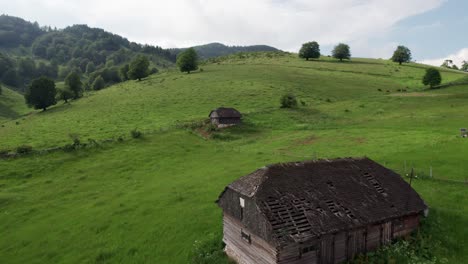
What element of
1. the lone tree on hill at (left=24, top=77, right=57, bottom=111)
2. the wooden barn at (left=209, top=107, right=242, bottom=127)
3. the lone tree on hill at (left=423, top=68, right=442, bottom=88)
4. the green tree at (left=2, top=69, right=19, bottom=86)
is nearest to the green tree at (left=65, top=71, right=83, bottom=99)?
the lone tree on hill at (left=24, top=77, right=57, bottom=111)

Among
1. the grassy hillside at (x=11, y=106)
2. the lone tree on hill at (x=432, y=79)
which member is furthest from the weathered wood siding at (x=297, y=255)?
the grassy hillside at (x=11, y=106)

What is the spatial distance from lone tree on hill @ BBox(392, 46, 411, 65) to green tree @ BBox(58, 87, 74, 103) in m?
131

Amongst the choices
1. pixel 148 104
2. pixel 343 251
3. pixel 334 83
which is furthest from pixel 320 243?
pixel 334 83

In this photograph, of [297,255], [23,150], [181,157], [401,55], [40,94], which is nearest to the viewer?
[297,255]

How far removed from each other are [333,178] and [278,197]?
17.5 feet

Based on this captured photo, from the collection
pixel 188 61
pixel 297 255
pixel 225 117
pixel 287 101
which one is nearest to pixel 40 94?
pixel 188 61

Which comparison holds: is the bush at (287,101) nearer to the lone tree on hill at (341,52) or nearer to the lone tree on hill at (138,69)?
the lone tree on hill at (138,69)

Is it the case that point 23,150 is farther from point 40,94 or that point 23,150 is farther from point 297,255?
point 297,255

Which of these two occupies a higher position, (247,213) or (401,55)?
(401,55)

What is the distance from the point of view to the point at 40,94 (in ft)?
299

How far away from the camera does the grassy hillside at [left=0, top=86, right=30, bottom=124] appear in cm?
11249

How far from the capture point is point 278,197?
2070 cm

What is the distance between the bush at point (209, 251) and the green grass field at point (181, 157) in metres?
0.94

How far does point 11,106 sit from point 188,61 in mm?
69556
